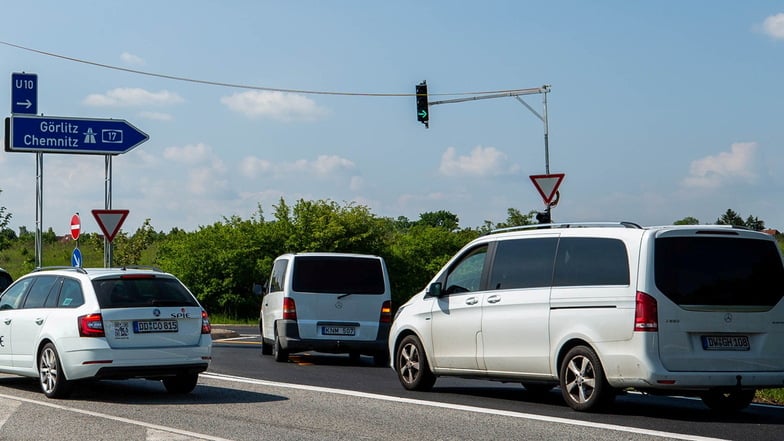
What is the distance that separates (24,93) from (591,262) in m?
21.9

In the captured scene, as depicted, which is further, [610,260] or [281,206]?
[281,206]

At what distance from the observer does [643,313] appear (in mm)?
11258

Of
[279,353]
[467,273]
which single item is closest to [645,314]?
[467,273]

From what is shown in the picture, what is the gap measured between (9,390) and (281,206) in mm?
35651

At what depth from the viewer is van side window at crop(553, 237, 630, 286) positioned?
11.6 metres

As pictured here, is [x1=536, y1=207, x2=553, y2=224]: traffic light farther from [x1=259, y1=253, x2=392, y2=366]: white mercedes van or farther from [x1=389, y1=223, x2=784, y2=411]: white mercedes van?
[x1=389, y1=223, x2=784, y2=411]: white mercedes van

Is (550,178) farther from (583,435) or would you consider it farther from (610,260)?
(583,435)

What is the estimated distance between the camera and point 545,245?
12.8m

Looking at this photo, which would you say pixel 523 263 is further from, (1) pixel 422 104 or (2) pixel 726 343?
(1) pixel 422 104

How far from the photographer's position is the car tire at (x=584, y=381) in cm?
1160

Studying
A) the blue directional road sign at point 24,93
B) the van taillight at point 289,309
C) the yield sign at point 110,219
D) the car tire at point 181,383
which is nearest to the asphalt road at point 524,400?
the van taillight at point 289,309

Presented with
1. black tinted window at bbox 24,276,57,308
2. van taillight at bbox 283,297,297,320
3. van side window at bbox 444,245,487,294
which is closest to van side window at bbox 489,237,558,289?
van side window at bbox 444,245,487,294

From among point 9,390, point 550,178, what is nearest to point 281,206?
point 550,178

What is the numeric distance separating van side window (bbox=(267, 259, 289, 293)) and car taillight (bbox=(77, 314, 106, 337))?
7.32 meters
